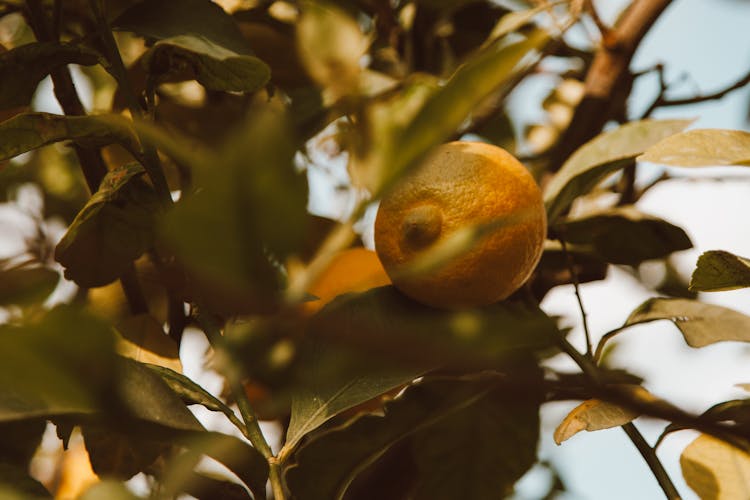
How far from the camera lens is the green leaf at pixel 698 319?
0.67 m

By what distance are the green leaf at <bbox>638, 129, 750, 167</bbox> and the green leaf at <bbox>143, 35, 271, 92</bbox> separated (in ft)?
1.05

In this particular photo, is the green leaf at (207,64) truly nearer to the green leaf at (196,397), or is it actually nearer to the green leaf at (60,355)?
the green leaf at (196,397)

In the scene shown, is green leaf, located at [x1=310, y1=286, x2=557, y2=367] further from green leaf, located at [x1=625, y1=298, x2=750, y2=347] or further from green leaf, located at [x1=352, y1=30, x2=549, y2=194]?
green leaf, located at [x1=625, y1=298, x2=750, y2=347]

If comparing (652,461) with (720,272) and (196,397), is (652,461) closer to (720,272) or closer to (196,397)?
(720,272)

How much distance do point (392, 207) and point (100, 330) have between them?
0.41 metres

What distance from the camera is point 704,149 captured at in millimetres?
555

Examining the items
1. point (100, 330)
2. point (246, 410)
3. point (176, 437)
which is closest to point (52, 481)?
point (246, 410)

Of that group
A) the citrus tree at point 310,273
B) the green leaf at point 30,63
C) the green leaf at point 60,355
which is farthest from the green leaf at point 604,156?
the green leaf at point 60,355

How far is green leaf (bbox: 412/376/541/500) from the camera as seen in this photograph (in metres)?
0.74

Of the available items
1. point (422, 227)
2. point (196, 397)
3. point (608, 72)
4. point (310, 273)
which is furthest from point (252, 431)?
point (608, 72)

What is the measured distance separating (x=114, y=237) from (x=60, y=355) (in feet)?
1.44

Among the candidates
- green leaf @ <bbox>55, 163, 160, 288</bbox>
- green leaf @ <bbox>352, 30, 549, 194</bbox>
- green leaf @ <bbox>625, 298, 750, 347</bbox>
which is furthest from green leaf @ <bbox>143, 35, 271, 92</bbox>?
green leaf @ <bbox>625, 298, 750, 347</bbox>

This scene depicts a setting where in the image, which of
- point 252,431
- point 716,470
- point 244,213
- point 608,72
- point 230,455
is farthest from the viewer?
point 608,72

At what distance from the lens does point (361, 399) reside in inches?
23.1
